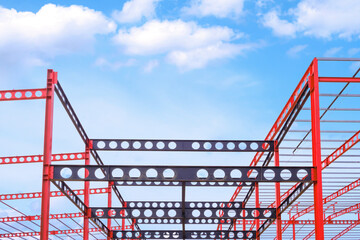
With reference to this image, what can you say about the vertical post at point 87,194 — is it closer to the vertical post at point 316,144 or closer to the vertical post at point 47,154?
the vertical post at point 47,154

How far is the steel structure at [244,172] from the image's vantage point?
24.1 meters

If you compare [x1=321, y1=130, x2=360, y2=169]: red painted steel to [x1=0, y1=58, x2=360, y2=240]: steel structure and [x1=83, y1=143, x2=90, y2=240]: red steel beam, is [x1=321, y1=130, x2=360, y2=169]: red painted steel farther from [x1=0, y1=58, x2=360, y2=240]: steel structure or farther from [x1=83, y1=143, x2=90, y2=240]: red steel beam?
[x1=83, y1=143, x2=90, y2=240]: red steel beam

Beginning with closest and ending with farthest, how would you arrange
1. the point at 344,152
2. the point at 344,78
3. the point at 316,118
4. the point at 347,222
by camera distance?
1. the point at 316,118
2. the point at 344,78
3. the point at 344,152
4. the point at 347,222

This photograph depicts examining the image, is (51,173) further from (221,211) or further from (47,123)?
(221,211)

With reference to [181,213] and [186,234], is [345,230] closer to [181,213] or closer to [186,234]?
[186,234]

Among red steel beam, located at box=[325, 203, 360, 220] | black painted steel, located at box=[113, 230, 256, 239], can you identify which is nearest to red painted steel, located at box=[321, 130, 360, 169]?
black painted steel, located at box=[113, 230, 256, 239]

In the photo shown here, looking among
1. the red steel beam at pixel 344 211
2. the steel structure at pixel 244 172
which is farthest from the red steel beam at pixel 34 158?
the red steel beam at pixel 344 211

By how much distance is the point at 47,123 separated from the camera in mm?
24203

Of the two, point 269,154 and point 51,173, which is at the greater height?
point 269,154

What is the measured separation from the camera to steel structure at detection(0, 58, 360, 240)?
2406 centimetres

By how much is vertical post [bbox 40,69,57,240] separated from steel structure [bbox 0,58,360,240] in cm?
4

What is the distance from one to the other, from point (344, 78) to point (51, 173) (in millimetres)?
12242

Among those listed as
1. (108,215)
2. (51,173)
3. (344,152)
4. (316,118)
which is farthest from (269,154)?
(51,173)

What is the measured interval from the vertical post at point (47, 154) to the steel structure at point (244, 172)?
0.04 m
